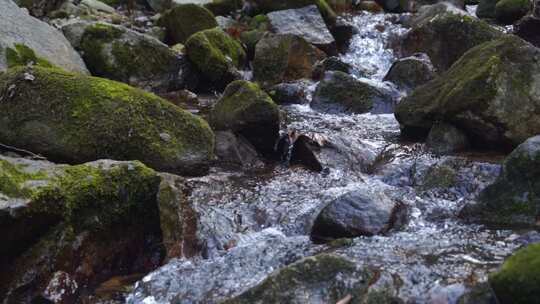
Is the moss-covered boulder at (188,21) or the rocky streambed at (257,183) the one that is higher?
the rocky streambed at (257,183)

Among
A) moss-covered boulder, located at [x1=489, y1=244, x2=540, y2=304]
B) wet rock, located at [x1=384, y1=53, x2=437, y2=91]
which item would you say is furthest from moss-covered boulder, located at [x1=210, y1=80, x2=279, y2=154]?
moss-covered boulder, located at [x1=489, y1=244, x2=540, y2=304]

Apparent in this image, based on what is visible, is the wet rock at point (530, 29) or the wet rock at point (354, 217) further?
the wet rock at point (530, 29)

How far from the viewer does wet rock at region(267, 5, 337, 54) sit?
44.9 ft

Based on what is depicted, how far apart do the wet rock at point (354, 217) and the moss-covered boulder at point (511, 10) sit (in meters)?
11.7

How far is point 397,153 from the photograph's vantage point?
24.2ft

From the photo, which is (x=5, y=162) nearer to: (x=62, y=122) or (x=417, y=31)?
(x=62, y=122)

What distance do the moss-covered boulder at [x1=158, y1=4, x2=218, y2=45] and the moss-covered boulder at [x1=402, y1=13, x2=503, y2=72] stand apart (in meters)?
4.76

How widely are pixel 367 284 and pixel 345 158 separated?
3370 mm

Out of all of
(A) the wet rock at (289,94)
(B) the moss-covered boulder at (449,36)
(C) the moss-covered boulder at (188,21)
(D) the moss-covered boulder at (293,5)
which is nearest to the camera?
(A) the wet rock at (289,94)

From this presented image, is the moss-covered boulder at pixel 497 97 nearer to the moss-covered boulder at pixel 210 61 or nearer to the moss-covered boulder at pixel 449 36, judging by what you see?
the moss-covered boulder at pixel 449 36

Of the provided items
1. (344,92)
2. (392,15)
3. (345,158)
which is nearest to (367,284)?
(345,158)

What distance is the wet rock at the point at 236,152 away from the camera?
23.1 ft

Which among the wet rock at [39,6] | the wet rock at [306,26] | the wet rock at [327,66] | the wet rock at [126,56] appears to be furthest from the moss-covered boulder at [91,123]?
the wet rock at [39,6]

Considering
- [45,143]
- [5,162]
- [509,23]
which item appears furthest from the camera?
[509,23]
